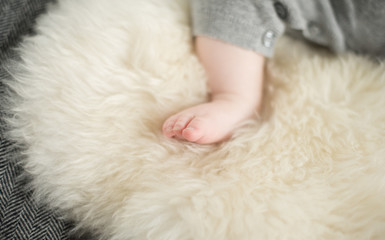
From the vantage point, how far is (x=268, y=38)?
68 centimetres

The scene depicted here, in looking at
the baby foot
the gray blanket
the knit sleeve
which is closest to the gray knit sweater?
the knit sleeve

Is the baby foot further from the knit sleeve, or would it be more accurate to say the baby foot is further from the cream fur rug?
the knit sleeve

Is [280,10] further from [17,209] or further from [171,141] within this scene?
[17,209]

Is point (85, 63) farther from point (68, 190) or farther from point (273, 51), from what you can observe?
point (273, 51)

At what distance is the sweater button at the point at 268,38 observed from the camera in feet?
2.23

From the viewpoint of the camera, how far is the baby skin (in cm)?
58

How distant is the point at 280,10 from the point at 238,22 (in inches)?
3.8

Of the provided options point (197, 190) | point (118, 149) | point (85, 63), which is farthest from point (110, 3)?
point (197, 190)

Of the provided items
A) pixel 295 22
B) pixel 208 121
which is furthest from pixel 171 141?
Result: pixel 295 22

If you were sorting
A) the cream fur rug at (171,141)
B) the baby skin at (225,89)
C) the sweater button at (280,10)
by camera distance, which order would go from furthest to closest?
the sweater button at (280,10), the baby skin at (225,89), the cream fur rug at (171,141)

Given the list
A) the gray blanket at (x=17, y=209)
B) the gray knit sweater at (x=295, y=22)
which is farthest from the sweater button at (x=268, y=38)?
the gray blanket at (x=17, y=209)

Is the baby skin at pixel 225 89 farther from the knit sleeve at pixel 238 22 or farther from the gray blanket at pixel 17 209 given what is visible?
the gray blanket at pixel 17 209

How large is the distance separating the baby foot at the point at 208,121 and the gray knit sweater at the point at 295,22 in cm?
13

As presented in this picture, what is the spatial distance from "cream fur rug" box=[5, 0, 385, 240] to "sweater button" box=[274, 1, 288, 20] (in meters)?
0.10
